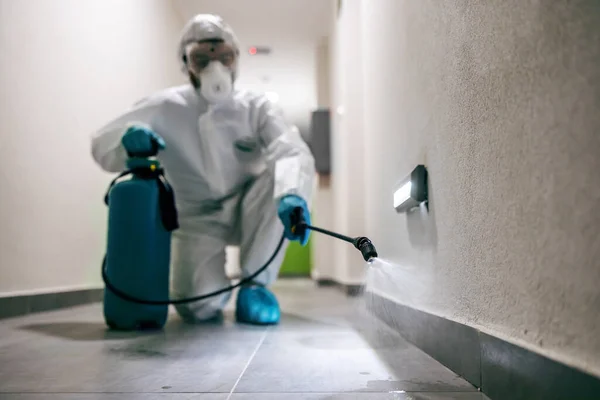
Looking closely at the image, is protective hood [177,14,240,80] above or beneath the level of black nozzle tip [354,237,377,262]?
above

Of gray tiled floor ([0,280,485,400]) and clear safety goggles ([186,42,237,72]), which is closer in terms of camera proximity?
gray tiled floor ([0,280,485,400])

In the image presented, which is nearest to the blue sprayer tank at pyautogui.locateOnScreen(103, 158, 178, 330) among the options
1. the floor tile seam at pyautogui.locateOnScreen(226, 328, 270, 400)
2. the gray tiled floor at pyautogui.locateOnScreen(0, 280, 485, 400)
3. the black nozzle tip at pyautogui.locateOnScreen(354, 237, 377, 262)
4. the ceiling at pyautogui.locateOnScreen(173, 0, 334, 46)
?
the gray tiled floor at pyautogui.locateOnScreen(0, 280, 485, 400)

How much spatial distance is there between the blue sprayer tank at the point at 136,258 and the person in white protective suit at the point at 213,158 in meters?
0.25

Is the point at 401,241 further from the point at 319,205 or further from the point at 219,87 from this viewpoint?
the point at 319,205

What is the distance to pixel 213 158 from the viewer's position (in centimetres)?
180

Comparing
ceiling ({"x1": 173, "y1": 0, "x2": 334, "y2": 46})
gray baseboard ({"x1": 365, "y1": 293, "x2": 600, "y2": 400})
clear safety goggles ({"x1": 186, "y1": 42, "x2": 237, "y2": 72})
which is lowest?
gray baseboard ({"x1": 365, "y1": 293, "x2": 600, "y2": 400})

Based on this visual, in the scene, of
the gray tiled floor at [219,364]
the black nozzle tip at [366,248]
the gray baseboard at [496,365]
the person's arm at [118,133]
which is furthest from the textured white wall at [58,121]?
the gray baseboard at [496,365]

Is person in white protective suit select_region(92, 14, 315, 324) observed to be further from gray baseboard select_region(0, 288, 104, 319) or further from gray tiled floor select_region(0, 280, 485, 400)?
gray baseboard select_region(0, 288, 104, 319)

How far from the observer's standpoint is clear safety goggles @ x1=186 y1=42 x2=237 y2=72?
70.8 inches

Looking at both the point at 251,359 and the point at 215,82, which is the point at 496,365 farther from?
the point at 215,82

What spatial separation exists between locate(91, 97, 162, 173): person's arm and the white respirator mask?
0.18 metres

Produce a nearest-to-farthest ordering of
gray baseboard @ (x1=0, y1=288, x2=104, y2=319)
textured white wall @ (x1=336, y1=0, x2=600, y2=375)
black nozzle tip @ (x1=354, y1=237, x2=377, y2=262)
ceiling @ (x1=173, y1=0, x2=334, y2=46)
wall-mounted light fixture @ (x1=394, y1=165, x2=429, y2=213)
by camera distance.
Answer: textured white wall @ (x1=336, y1=0, x2=600, y2=375)
black nozzle tip @ (x1=354, y1=237, x2=377, y2=262)
wall-mounted light fixture @ (x1=394, y1=165, x2=429, y2=213)
gray baseboard @ (x1=0, y1=288, x2=104, y2=319)
ceiling @ (x1=173, y1=0, x2=334, y2=46)

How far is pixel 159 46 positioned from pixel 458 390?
301 centimetres

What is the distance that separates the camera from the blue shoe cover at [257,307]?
162 cm
